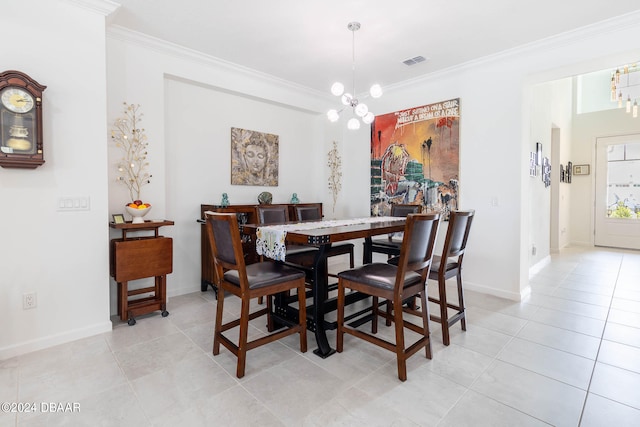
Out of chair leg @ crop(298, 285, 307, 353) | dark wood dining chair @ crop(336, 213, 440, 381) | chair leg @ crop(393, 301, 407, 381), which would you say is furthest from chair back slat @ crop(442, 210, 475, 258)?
chair leg @ crop(298, 285, 307, 353)

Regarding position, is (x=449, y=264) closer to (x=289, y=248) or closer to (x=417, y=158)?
(x=289, y=248)

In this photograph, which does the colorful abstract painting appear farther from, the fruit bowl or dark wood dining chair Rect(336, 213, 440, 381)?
the fruit bowl

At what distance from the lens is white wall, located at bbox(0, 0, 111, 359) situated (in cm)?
228

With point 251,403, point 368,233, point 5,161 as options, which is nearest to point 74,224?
point 5,161

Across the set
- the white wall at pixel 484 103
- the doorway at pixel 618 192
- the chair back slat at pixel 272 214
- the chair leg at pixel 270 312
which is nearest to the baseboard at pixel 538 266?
the white wall at pixel 484 103

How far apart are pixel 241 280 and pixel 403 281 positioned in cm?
104

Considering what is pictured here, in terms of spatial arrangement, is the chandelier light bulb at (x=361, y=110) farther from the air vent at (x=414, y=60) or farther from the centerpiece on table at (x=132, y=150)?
the centerpiece on table at (x=132, y=150)

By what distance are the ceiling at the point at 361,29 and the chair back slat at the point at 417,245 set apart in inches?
74.8

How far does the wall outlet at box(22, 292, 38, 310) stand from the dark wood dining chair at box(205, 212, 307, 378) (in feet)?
4.71

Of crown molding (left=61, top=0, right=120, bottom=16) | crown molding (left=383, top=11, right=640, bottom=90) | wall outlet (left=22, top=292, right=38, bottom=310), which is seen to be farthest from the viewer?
crown molding (left=383, top=11, right=640, bottom=90)

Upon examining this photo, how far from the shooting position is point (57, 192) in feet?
8.02

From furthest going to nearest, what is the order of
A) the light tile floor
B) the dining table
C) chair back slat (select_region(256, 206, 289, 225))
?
chair back slat (select_region(256, 206, 289, 225)) < the dining table < the light tile floor

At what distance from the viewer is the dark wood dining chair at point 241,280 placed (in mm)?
1992

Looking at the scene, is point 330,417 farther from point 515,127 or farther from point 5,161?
point 515,127
